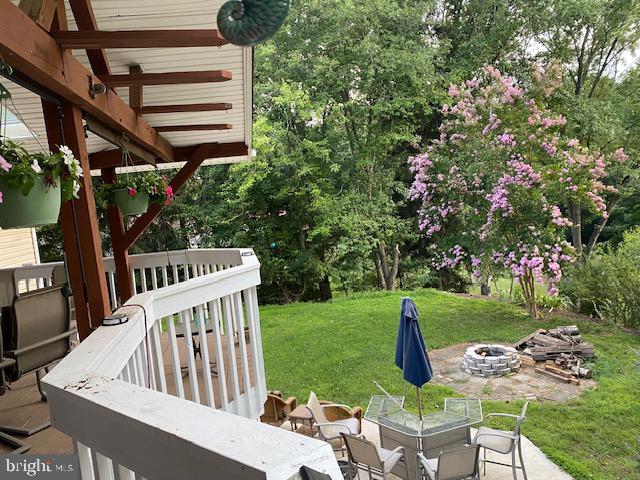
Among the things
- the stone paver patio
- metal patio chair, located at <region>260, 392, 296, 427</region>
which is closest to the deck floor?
metal patio chair, located at <region>260, 392, 296, 427</region>

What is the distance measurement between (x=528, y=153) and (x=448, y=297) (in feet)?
13.3

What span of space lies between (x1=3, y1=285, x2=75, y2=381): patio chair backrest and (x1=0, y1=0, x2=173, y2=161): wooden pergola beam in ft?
3.49

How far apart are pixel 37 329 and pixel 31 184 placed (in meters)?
1.27

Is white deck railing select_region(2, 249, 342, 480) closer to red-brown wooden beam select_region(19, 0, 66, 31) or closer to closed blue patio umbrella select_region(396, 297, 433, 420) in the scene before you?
red-brown wooden beam select_region(19, 0, 66, 31)

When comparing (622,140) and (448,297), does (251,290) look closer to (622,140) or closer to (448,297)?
(448,297)

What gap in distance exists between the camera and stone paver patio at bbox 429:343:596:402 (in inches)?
269

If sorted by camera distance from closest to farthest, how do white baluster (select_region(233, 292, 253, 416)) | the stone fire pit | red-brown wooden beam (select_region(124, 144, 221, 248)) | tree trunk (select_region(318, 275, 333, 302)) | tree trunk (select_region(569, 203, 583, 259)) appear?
white baluster (select_region(233, 292, 253, 416)), red-brown wooden beam (select_region(124, 144, 221, 248)), the stone fire pit, tree trunk (select_region(569, 203, 583, 259)), tree trunk (select_region(318, 275, 333, 302))

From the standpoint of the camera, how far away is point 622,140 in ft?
40.7

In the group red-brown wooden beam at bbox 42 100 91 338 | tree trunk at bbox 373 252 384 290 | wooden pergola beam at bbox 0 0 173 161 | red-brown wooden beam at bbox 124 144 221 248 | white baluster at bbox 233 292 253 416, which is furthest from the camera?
tree trunk at bbox 373 252 384 290

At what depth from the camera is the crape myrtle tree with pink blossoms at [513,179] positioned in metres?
9.50

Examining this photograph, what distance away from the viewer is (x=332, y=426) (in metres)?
5.06

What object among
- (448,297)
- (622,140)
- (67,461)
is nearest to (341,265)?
(448,297)

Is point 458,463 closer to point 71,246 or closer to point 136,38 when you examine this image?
point 71,246

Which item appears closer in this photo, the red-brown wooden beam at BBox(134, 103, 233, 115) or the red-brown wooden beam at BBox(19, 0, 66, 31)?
the red-brown wooden beam at BBox(19, 0, 66, 31)
